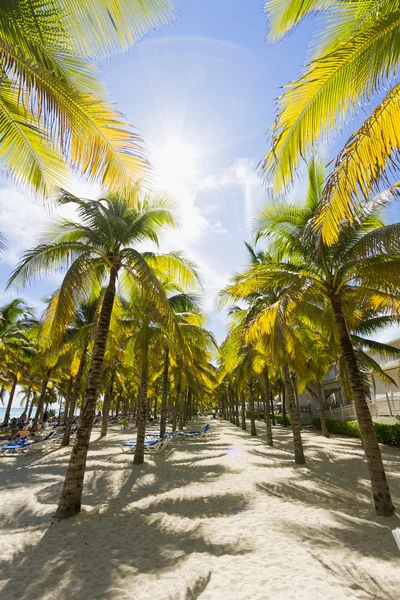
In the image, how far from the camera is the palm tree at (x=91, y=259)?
6430mm

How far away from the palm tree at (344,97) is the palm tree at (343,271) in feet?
6.87

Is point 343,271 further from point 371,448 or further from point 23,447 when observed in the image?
point 23,447

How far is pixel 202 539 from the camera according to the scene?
5152 millimetres

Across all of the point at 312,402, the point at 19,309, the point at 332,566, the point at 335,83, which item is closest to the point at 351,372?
the point at 332,566

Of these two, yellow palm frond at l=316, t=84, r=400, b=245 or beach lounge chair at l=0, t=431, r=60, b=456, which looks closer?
yellow palm frond at l=316, t=84, r=400, b=245

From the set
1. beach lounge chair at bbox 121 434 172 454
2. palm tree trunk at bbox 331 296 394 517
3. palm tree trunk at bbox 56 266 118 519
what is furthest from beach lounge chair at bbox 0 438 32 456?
palm tree trunk at bbox 331 296 394 517

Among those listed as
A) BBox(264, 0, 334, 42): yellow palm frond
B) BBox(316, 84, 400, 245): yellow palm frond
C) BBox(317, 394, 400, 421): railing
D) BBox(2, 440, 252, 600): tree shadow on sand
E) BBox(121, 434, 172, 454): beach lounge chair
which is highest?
BBox(264, 0, 334, 42): yellow palm frond

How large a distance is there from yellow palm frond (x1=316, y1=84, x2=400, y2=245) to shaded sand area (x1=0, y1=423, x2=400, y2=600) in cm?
472

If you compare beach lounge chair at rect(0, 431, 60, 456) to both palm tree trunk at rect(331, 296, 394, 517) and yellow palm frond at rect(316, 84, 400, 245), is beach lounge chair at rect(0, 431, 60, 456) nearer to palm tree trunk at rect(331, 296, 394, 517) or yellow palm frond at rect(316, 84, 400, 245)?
palm tree trunk at rect(331, 296, 394, 517)

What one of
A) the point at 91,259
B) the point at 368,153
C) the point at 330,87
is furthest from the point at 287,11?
the point at 91,259

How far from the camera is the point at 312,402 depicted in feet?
126

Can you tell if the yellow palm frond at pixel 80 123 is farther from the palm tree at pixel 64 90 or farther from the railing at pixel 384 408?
the railing at pixel 384 408

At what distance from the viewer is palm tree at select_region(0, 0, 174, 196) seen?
342cm

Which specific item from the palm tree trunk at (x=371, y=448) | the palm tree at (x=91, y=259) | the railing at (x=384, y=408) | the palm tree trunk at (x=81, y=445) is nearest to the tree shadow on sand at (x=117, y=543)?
the palm tree trunk at (x=81, y=445)
